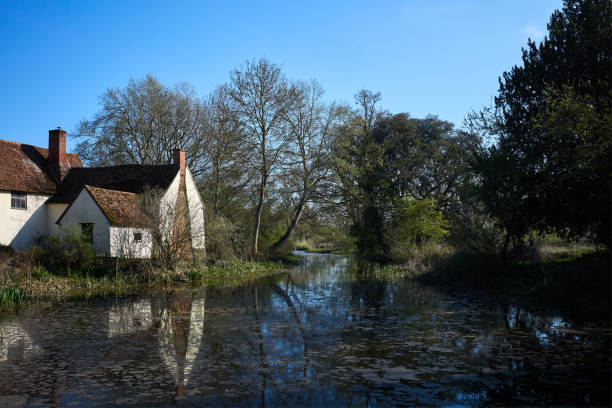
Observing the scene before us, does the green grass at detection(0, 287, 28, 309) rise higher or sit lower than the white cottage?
lower

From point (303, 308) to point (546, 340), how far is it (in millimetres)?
7552

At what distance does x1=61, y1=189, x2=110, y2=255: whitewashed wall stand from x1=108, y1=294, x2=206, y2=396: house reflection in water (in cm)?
756

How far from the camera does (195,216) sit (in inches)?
1017

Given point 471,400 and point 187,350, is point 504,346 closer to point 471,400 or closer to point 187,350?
point 471,400

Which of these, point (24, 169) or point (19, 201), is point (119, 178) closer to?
point (24, 169)

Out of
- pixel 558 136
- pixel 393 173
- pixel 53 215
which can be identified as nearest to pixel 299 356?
pixel 558 136

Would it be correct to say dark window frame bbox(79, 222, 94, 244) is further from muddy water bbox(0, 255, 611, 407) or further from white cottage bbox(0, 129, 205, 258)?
muddy water bbox(0, 255, 611, 407)

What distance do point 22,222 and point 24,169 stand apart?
3.62 m

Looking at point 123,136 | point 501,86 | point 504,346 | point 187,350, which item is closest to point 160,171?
point 123,136

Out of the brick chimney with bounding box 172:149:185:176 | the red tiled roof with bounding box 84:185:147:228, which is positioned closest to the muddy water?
the red tiled roof with bounding box 84:185:147:228

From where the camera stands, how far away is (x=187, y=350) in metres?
10.3

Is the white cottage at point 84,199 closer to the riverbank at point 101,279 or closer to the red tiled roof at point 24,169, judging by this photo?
the red tiled roof at point 24,169

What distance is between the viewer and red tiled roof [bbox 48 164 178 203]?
97.6 feet

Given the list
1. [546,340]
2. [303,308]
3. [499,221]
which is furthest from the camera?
[499,221]
